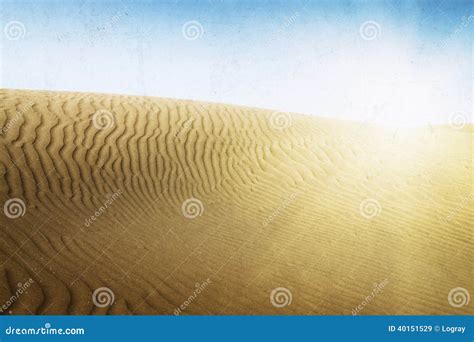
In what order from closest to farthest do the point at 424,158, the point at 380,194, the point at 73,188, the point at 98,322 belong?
the point at 98,322 < the point at 73,188 < the point at 380,194 < the point at 424,158

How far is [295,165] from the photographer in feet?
32.8

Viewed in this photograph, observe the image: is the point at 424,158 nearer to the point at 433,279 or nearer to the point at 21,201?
the point at 433,279

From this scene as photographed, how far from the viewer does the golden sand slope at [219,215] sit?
4.84 m

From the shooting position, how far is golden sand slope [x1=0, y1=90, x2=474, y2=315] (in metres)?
4.84

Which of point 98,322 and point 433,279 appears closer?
point 98,322

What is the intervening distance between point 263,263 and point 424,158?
701cm

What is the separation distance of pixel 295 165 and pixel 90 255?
589 centimetres

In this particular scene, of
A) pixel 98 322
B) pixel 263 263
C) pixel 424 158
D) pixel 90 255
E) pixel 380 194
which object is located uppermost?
pixel 424 158

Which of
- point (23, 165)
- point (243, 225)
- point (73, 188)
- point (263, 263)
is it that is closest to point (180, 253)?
point (263, 263)

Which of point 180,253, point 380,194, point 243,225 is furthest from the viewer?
point 380,194

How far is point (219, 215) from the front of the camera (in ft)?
23.9

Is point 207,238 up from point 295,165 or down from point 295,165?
down

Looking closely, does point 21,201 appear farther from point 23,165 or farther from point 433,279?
point 433,279

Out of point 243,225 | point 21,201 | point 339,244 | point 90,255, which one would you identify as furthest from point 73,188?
point 339,244
